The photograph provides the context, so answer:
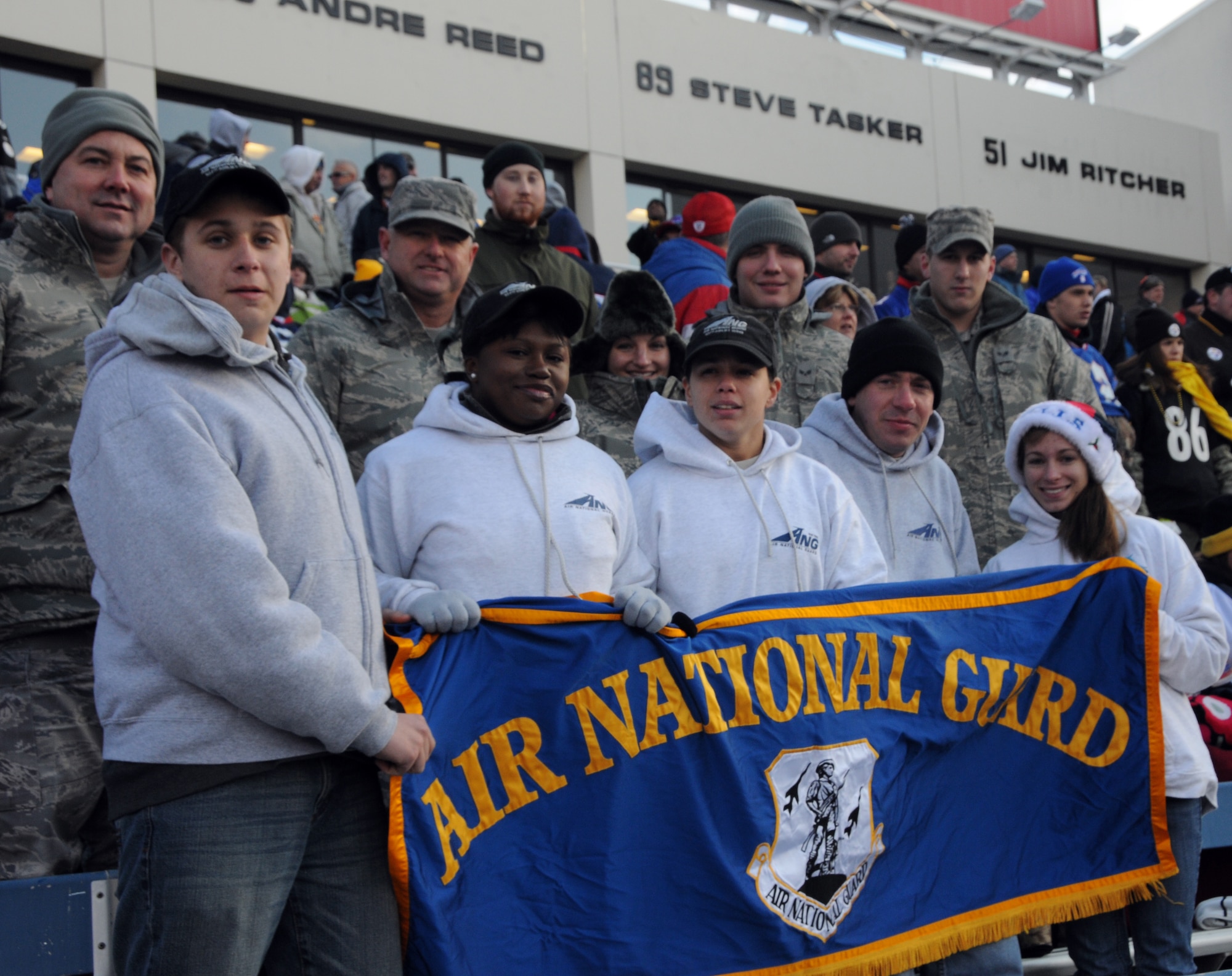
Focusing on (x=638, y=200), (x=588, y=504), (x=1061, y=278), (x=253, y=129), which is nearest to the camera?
(x=588, y=504)

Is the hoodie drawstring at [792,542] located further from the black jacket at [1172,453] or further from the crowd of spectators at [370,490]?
the black jacket at [1172,453]

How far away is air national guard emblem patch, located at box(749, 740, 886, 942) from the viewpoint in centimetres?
299

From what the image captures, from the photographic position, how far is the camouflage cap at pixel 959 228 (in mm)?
5371

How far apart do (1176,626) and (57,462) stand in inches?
124

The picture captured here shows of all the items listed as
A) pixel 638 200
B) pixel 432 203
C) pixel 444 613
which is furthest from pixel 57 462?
pixel 638 200

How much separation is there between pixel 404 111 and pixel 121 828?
439 inches

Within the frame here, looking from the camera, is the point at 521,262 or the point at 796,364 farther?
the point at 521,262

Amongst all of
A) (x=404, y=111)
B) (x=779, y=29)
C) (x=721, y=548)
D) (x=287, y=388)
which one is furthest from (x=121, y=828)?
(x=779, y=29)

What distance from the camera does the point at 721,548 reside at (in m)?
3.51

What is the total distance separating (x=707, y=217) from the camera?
6734mm

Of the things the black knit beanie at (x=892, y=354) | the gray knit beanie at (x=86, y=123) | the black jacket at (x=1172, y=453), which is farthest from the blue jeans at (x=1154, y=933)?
the black jacket at (x=1172, y=453)

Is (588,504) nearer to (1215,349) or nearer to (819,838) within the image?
(819,838)

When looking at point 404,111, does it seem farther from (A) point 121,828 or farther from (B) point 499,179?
(A) point 121,828

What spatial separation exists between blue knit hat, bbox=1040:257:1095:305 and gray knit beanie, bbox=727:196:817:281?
2.88 meters
